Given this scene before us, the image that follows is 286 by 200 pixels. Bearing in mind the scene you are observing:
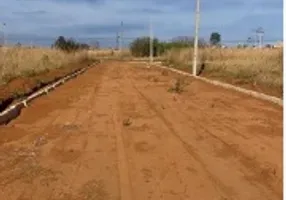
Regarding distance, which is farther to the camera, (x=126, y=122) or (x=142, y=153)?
(x=126, y=122)

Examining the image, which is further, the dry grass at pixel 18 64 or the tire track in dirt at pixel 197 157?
the dry grass at pixel 18 64

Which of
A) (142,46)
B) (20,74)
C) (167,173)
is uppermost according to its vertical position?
(142,46)

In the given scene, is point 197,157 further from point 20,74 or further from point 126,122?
point 20,74

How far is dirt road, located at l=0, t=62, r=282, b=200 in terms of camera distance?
731cm

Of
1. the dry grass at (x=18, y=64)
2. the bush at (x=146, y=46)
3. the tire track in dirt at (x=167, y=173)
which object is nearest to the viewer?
the tire track in dirt at (x=167, y=173)

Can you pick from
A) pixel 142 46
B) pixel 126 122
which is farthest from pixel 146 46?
pixel 126 122

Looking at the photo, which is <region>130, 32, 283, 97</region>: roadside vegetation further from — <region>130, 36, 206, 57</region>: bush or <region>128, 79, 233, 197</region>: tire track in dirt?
<region>130, 36, 206, 57</region>: bush

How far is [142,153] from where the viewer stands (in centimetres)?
963

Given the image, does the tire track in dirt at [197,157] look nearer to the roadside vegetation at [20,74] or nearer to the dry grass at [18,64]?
the roadside vegetation at [20,74]

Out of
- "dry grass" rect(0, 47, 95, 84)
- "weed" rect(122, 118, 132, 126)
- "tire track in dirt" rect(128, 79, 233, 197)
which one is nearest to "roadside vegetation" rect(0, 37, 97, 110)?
"dry grass" rect(0, 47, 95, 84)

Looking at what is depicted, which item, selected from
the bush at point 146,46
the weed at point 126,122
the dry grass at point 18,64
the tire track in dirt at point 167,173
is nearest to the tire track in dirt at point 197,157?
the tire track in dirt at point 167,173

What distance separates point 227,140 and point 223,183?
3.49 m

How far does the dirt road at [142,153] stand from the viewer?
7309 millimetres

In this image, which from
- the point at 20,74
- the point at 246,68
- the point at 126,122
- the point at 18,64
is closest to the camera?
the point at 126,122
